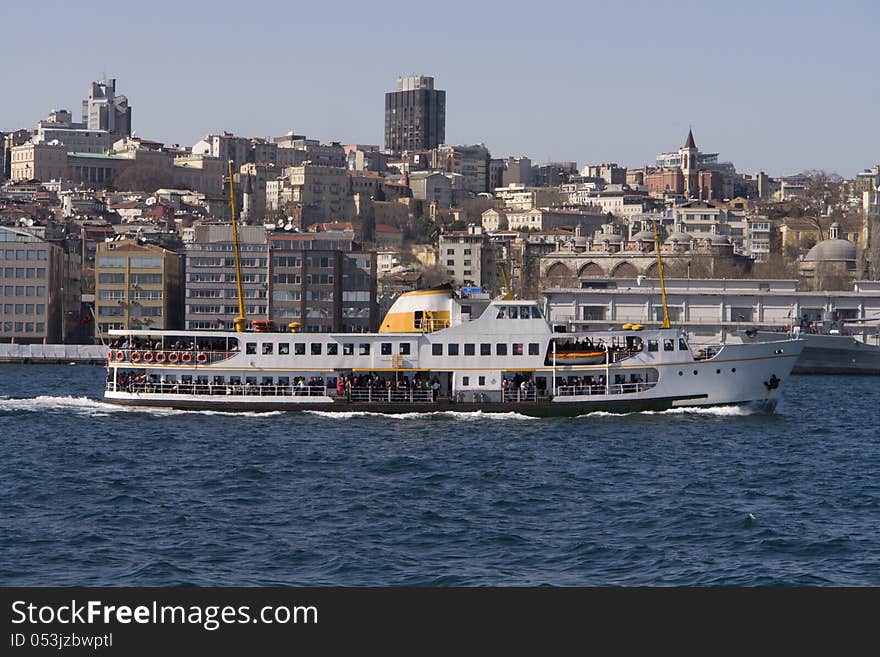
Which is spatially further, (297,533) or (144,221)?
(144,221)

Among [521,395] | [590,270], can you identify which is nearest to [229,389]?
[521,395]

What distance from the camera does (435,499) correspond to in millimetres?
35031

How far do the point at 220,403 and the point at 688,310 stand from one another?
56.5 meters

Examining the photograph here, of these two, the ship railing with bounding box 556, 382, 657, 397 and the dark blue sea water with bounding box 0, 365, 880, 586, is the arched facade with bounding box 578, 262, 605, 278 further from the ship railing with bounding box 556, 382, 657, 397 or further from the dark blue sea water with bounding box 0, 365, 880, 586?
the ship railing with bounding box 556, 382, 657, 397

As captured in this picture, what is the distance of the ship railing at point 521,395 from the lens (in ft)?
171

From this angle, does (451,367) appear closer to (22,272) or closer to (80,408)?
(80,408)

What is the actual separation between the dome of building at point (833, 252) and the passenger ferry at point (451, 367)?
301ft

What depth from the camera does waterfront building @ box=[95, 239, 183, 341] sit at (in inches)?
4240

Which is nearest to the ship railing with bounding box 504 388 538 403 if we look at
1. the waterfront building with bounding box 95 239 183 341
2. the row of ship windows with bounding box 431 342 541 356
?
the row of ship windows with bounding box 431 342 541 356

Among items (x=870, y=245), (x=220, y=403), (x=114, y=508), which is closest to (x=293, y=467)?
(x=114, y=508)

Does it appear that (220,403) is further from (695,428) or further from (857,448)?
(857,448)

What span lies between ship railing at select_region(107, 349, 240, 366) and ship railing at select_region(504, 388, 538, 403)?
9765 mm

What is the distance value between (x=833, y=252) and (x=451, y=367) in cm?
9806

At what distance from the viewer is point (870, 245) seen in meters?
157
